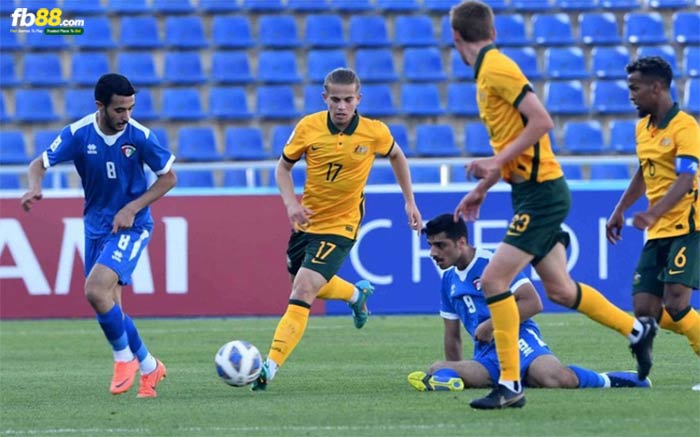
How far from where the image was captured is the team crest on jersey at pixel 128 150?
344 inches

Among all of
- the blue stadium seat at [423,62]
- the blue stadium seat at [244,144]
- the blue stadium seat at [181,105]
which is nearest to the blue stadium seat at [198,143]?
the blue stadium seat at [244,144]

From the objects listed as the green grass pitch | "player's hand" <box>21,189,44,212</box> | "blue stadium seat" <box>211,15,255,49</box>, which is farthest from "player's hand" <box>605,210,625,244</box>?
"blue stadium seat" <box>211,15,255,49</box>

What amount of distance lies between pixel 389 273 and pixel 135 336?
6.47 metres

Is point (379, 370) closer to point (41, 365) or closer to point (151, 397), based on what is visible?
point (151, 397)

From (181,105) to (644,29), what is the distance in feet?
22.3

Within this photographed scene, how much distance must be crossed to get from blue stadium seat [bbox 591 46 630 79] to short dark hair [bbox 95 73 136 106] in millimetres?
12563

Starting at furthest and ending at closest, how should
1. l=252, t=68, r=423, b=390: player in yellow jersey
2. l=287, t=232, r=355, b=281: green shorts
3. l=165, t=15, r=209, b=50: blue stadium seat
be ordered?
l=165, t=15, r=209, b=50: blue stadium seat
l=287, t=232, r=355, b=281: green shorts
l=252, t=68, r=423, b=390: player in yellow jersey

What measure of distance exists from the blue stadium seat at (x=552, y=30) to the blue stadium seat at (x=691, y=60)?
1625 mm

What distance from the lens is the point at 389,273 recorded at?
1501 centimetres

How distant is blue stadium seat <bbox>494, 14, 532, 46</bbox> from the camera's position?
789 inches

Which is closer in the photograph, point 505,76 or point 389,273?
point 505,76

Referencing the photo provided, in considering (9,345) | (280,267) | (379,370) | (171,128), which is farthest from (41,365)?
(171,128)

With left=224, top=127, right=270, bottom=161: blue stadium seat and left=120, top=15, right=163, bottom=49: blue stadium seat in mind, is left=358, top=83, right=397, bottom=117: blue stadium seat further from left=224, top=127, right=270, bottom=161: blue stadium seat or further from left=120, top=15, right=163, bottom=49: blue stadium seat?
left=120, top=15, right=163, bottom=49: blue stadium seat

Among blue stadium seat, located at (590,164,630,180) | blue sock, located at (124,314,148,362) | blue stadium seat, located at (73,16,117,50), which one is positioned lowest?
blue sock, located at (124,314,148,362)
